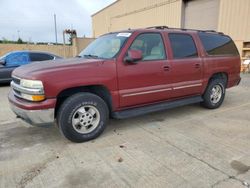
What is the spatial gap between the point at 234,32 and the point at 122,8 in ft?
A: 43.3

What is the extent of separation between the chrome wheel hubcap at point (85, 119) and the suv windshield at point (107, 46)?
39.0 inches

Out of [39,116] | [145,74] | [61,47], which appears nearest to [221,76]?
[145,74]

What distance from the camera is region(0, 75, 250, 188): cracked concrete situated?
268 centimetres

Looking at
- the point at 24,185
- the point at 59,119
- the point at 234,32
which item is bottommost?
the point at 24,185

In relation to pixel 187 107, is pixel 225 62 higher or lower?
higher

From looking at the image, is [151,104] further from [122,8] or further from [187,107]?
[122,8]

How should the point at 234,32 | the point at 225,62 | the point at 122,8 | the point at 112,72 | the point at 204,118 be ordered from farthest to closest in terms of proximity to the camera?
the point at 122,8, the point at 234,32, the point at 225,62, the point at 204,118, the point at 112,72

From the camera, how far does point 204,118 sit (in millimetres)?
4863

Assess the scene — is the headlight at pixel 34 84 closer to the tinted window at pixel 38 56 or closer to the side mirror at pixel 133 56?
the side mirror at pixel 133 56

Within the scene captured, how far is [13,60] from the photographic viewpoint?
9.22 m

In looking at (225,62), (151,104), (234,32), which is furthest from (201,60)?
(234,32)

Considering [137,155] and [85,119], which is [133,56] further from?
[137,155]

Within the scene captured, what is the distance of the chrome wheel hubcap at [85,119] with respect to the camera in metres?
3.61

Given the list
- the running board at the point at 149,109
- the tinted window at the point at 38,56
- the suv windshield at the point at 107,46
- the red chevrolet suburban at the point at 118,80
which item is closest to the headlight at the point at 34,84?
the red chevrolet suburban at the point at 118,80
